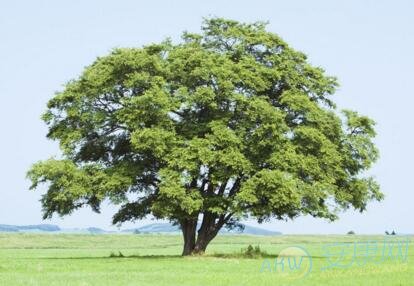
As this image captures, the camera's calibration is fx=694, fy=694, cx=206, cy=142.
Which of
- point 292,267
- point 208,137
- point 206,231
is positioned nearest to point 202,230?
point 206,231

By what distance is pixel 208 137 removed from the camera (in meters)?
50.6

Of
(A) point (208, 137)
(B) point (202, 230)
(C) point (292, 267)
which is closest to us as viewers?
(C) point (292, 267)

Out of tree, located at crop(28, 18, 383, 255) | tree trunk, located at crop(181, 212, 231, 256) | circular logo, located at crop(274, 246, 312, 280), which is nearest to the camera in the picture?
circular logo, located at crop(274, 246, 312, 280)

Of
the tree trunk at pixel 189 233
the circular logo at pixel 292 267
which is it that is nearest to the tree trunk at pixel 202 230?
the tree trunk at pixel 189 233

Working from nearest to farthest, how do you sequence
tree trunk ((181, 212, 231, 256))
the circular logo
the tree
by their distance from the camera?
the circular logo, the tree, tree trunk ((181, 212, 231, 256))

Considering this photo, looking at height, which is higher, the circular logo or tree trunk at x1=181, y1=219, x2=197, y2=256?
tree trunk at x1=181, y1=219, x2=197, y2=256

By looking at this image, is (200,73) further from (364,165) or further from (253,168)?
(364,165)

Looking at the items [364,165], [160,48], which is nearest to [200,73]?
[160,48]

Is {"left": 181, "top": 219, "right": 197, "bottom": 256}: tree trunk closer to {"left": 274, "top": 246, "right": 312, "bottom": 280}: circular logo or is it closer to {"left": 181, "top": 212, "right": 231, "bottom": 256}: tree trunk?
{"left": 181, "top": 212, "right": 231, "bottom": 256}: tree trunk

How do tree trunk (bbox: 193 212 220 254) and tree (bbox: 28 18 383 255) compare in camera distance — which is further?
tree trunk (bbox: 193 212 220 254)

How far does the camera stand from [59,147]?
54.4 m

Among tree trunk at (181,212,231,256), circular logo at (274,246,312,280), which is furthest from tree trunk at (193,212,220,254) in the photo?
circular logo at (274,246,312,280)

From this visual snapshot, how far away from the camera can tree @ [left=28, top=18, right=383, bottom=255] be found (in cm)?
5031

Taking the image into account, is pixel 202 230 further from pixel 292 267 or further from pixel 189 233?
pixel 292 267
